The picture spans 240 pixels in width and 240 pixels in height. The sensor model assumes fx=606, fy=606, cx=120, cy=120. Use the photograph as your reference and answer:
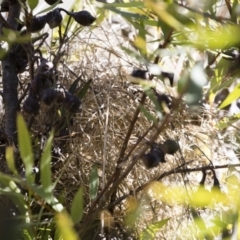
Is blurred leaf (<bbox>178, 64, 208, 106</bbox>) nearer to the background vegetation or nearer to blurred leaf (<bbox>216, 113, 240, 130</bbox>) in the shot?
the background vegetation

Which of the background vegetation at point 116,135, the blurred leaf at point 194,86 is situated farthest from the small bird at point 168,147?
the blurred leaf at point 194,86

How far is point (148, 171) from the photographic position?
2.20ft

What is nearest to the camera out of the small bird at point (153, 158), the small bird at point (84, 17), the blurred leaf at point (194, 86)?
the blurred leaf at point (194, 86)

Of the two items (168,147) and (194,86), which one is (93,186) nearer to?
(168,147)

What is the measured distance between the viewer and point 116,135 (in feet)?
2.26

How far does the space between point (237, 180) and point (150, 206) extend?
0.10 m

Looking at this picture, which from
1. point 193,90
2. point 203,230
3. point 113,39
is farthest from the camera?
point 113,39

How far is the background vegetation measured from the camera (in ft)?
1.68

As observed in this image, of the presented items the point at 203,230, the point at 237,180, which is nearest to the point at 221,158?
the point at 237,180

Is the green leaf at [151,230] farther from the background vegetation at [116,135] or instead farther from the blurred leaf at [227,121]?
the blurred leaf at [227,121]

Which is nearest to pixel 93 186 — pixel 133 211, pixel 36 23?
pixel 133 211

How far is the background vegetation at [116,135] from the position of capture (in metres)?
0.51

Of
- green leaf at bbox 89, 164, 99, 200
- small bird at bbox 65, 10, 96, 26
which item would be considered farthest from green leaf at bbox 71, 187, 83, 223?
small bird at bbox 65, 10, 96, 26

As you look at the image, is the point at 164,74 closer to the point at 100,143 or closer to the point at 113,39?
the point at 100,143
